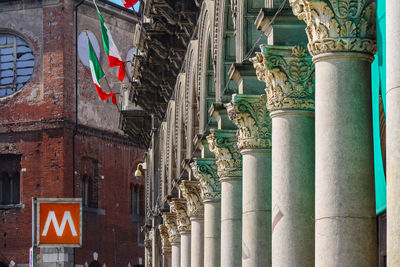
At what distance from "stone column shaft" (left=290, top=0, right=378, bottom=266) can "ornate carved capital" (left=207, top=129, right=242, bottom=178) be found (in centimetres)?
766

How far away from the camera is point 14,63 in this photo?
52781 mm

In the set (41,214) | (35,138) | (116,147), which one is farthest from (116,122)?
(41,214)

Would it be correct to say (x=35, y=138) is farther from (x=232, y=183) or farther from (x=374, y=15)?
(x=374, y=15)

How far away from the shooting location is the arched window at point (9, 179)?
169 ft

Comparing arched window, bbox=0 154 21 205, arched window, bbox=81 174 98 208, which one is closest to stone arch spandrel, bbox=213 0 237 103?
arched window, bbox=81 174 98 208

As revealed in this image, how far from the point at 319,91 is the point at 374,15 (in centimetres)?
98

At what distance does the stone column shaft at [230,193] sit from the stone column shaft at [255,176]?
7.80 ft

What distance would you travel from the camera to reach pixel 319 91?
10.4 meters

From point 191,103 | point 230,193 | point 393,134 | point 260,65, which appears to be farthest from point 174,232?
point 393,134

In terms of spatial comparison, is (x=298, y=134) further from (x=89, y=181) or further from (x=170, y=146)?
(x=89, y=181)

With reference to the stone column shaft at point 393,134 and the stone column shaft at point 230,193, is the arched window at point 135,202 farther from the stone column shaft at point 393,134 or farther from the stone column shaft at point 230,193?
the stone column shaft at point 393,134

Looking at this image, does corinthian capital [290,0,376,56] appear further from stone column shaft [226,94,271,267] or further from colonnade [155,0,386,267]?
stone column shaft [226,94,271,267]

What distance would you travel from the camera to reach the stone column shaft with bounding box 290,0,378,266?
9969 millimetres

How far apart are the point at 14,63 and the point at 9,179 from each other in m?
5.86
